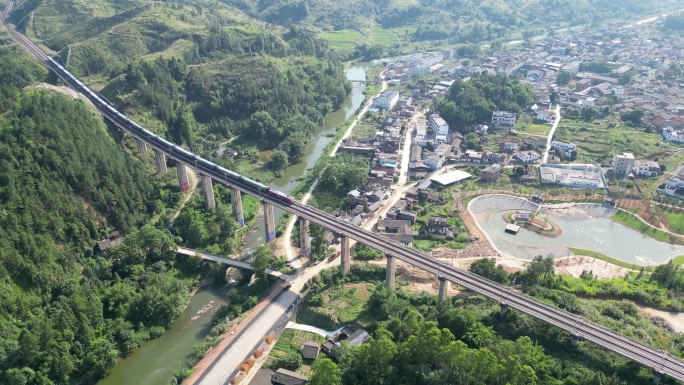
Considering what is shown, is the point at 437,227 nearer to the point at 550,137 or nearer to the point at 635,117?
the point at 550,137

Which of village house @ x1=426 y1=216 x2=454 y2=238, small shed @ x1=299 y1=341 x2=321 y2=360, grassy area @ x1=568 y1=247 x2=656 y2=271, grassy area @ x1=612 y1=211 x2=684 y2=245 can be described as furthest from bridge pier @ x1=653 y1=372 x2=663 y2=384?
grassy area @ x1=612 y1=211 x2=684 y2=245

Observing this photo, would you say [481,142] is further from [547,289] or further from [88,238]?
[88,238]

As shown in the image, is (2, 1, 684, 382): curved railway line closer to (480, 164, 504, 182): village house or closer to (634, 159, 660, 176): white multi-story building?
(480, 164, 504, 182): village house

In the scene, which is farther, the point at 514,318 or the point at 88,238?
the point at 88,238

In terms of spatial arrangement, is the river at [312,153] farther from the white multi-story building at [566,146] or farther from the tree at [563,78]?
the tree at [563,78]

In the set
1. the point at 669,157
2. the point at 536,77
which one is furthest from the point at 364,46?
the point at 669,157

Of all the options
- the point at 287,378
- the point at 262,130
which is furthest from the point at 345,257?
the point at 262,130
